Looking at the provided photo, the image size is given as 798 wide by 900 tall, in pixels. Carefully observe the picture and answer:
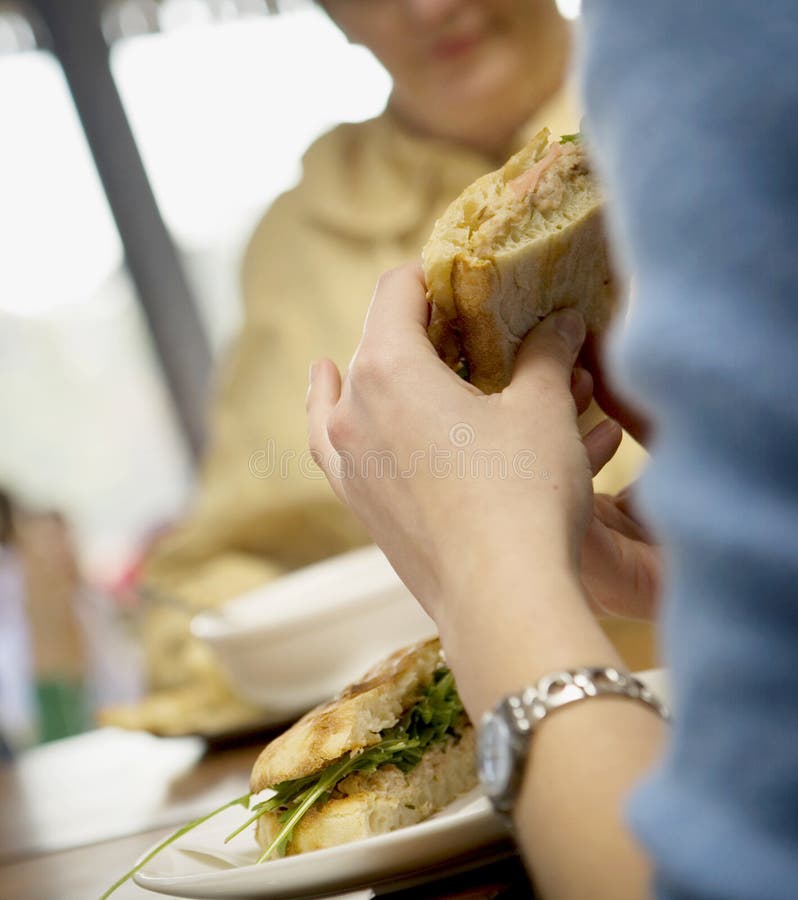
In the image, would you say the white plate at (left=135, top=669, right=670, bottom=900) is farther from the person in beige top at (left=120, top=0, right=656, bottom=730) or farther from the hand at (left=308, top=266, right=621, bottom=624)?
the person in beige top at (left=120, top=0, right=656, bottom=730)

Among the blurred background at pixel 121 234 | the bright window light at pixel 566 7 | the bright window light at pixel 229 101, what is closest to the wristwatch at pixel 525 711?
the bright window light at pixel 566 7

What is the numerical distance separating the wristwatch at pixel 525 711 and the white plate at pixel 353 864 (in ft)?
0.46

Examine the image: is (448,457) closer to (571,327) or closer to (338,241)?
(571,327)

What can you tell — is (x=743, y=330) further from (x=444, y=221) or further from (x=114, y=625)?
(x=114, y=625)

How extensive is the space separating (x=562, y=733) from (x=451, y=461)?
120 millimetres

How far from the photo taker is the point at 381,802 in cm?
67

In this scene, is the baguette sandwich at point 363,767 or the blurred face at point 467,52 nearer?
the baguette sandwich at point 363,767

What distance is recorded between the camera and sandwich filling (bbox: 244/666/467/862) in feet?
2.17

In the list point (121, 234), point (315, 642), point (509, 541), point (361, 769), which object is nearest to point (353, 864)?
point (361, 769)

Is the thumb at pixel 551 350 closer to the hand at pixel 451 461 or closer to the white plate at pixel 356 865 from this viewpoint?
the hand at pixel 451 461

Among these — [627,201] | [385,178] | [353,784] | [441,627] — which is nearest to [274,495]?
[385,178]

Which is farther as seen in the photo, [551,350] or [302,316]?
[302,316]

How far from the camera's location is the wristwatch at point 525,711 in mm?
431

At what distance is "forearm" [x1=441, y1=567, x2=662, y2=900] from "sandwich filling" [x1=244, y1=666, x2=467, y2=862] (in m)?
0.22
